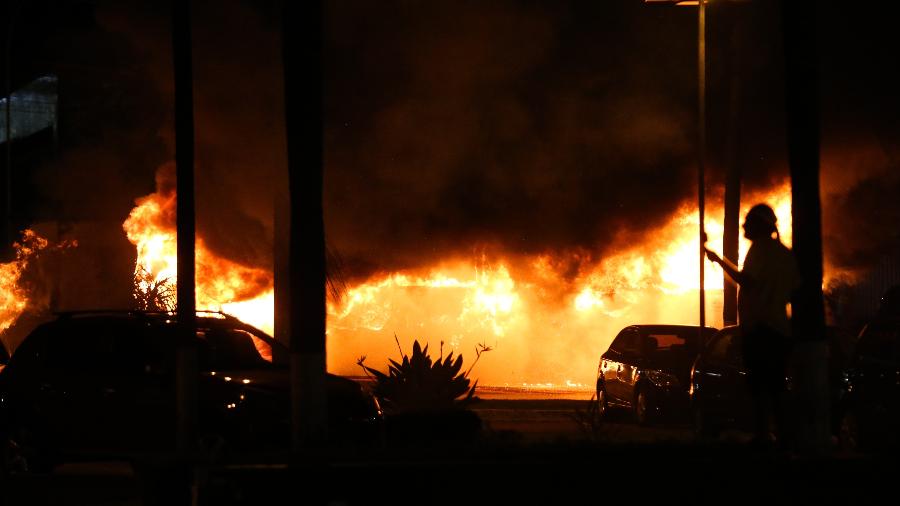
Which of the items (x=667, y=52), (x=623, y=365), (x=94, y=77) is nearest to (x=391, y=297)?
(x=667, y=52)

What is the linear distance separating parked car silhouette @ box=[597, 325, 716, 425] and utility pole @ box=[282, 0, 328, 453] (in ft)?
27.5

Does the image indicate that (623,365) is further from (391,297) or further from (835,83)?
(391,297)

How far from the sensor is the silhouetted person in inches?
318

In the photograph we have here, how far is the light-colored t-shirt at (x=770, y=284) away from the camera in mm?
8070

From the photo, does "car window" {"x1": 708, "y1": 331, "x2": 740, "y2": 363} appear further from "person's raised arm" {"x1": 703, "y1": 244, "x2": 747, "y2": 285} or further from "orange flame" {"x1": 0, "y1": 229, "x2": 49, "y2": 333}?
"orange flame" {"x1": 0, "y1": 229, "x2": 49, "y2": 333}

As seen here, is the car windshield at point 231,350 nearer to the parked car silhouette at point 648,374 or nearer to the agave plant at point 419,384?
the agave plant at point 419,384

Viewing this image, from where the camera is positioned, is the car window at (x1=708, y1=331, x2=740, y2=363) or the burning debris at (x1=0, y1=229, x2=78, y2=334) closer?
the car window at (x1=708, y1=331, x2=740, y2=363)

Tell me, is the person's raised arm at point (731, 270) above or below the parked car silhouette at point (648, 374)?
above

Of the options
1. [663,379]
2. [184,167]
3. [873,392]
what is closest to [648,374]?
[663,379]

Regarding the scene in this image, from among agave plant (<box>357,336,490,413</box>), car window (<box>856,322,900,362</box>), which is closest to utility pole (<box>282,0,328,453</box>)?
agave plant (<box>357,336,490,413</box>)

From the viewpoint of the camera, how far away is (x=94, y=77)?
139ft

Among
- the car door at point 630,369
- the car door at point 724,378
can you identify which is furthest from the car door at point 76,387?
the car door at point 630,369

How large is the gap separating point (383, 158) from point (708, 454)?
1972cm

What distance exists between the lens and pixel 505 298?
30.4m
